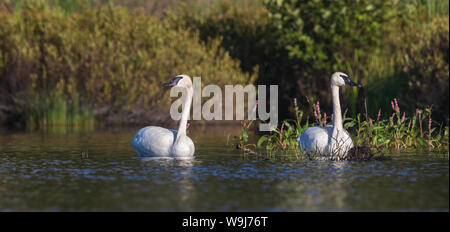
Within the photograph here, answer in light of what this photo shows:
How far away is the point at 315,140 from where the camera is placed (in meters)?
15.3

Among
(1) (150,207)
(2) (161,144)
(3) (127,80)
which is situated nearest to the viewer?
(1) (150,207)

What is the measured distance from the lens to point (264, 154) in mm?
16688

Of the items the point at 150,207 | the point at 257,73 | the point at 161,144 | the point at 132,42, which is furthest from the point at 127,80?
the point at 150,207

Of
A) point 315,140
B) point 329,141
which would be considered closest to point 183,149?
point 315,140

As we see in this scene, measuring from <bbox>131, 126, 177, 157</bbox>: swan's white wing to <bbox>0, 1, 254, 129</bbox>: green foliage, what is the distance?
9518mm

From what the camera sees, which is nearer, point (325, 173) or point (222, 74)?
point (325, 173)

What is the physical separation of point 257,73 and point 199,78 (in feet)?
11.8

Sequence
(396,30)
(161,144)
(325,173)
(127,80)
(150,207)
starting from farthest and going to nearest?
(396,30) < (127,80) < (161,144) < (325,173) < (150,207)

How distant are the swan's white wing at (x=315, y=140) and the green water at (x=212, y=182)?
447 mm

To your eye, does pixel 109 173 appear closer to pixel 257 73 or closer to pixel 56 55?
pixel 56 55

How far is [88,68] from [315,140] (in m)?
12.9

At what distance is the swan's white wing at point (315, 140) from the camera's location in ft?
50.2

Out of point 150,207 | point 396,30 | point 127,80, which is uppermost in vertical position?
point 396,30

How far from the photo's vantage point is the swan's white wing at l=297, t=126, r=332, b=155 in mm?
15289
